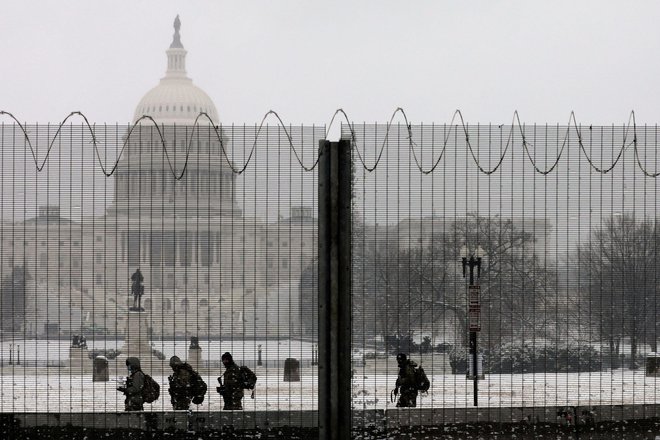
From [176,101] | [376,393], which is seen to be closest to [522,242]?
[376,393]

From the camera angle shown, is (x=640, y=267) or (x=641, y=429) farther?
(x=640, y=267)

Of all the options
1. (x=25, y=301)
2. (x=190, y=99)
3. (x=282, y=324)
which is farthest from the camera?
(x=190, y=99)

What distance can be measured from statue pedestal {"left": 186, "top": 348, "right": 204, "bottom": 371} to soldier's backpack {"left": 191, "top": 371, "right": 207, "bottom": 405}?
54 centimetres

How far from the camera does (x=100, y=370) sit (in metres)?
12.5

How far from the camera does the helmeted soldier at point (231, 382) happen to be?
35.4 feet

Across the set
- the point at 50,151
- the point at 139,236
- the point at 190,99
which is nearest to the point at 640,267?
the point at 139,236

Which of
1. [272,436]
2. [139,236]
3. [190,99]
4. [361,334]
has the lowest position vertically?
[272,436]

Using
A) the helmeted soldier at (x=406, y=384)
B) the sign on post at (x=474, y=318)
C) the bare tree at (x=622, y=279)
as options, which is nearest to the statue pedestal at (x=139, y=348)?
the helmeted soldier at (x=406, y=384)

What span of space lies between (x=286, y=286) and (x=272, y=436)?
2098mm

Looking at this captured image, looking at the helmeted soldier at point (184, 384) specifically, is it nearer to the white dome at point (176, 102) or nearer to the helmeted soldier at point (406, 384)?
the helmeted soldier at point (406, 384)

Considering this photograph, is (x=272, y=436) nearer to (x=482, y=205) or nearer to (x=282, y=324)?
(x=282, y=324)

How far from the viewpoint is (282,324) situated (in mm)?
11648

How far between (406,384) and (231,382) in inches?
58.9

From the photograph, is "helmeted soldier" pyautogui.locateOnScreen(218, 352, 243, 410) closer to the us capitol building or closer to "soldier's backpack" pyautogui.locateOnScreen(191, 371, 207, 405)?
"soldier's backpack" pyautogui.locateOnScreen(191, 371, 207, 405)
